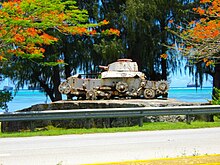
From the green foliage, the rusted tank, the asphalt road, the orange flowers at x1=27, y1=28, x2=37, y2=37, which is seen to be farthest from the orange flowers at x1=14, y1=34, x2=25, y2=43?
the green foliage

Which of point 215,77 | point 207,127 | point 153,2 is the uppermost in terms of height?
point 153,2

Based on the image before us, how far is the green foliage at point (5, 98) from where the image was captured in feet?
87.4

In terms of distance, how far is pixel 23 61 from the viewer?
95.2 ft

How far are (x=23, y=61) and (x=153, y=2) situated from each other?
32.8 feet

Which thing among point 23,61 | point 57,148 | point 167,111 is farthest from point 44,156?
point 23,61

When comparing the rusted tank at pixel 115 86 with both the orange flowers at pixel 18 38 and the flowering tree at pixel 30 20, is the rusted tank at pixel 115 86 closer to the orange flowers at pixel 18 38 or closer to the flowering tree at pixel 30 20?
the flowering tree at pixel 30 20

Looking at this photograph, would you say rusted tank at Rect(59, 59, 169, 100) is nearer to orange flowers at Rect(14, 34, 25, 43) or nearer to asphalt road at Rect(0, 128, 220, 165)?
orange flowers at Rect(14, 34, 25, 43)

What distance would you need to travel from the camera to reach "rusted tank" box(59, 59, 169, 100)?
21.9m

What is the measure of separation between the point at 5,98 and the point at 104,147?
Answer: 17000 millimetres

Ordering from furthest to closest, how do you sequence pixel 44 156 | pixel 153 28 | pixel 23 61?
pixel 153 28 → pixel 23 61 → pixel 44 156

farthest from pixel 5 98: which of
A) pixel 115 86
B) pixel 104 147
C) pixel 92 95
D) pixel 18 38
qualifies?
pixel 104 147

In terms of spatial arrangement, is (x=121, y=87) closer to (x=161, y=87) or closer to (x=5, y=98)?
(x=161, y=87)

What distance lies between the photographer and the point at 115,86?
2186 cm

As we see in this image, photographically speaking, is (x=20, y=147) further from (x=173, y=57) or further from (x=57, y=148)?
(x=173, y=57)
